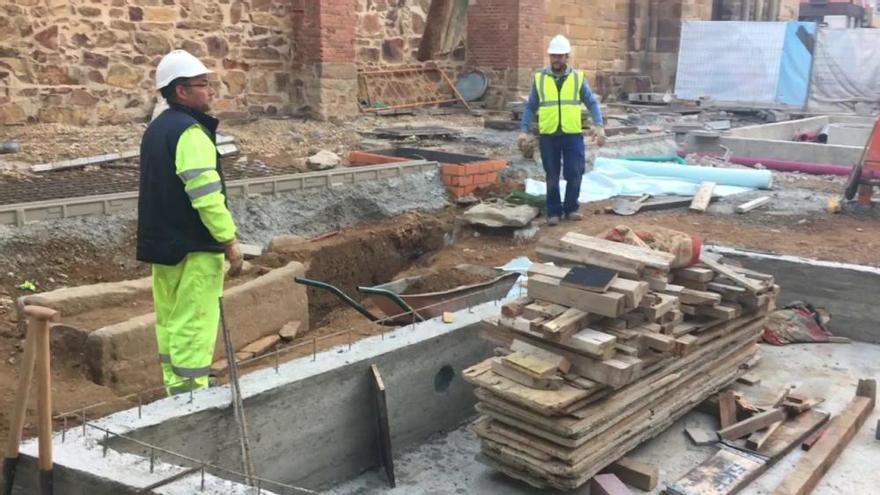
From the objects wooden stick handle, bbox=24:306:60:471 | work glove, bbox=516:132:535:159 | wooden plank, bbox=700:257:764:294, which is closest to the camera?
wooden stick handle, bbox=24:306:60:471

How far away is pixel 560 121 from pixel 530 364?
187 inches

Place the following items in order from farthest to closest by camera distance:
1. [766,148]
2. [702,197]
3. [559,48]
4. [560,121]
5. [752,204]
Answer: [766,148], [702,197], [752,204], [560,121], [559,48]

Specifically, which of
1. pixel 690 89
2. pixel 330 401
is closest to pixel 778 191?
pixel 330 401

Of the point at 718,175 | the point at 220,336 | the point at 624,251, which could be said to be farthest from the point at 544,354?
the point at 718,175

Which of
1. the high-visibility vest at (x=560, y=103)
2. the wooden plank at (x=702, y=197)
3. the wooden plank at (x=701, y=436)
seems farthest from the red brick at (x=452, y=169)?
the wooden plank at (x=701, y=436)

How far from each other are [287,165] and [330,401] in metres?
5.71

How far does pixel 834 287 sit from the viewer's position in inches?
261

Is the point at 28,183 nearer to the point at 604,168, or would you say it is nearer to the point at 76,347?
the point at 76,347

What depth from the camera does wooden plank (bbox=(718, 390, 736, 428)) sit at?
5.11 m

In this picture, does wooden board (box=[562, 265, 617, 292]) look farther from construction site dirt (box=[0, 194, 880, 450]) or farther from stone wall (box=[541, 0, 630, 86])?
stone wall (box=[541, 0, 630, 86])

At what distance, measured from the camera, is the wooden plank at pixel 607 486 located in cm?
420

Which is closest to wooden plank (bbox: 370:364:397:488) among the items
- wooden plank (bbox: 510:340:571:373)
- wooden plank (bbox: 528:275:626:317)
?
wooden plank (bbox: 510:340:571:373)

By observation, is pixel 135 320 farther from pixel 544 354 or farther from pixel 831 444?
pixel 831 444

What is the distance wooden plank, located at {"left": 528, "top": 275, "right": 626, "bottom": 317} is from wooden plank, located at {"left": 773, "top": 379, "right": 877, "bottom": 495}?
1247mm
